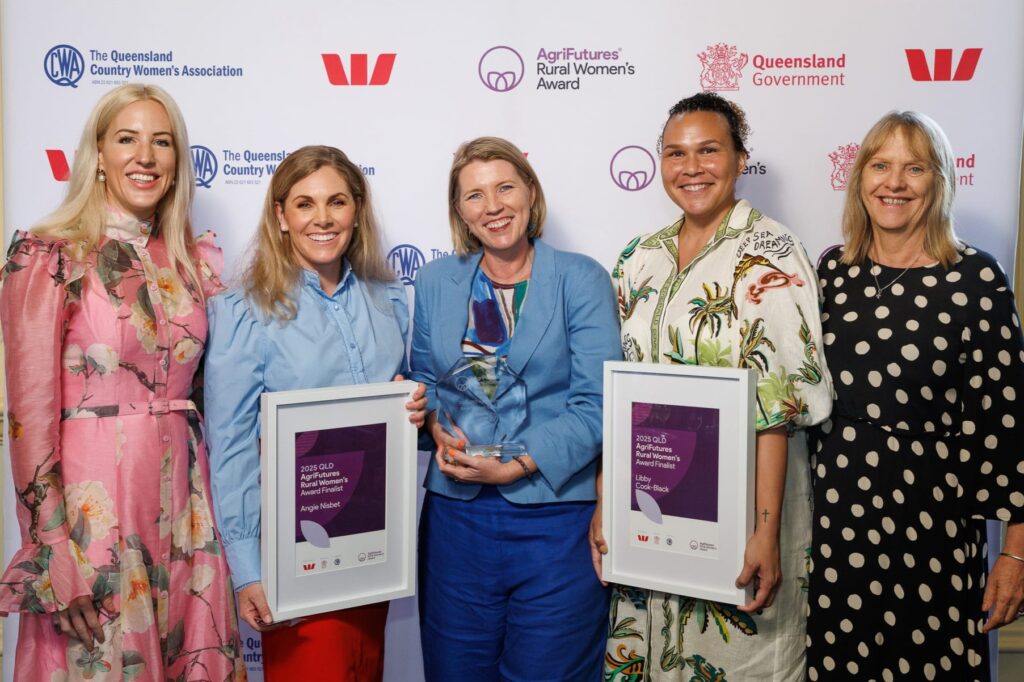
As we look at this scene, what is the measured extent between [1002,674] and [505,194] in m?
2.79

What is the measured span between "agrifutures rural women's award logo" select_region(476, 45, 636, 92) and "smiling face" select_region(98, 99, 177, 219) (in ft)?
4.14

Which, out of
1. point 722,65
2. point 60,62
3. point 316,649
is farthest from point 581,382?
point 60,62

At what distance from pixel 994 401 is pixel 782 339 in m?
0.53

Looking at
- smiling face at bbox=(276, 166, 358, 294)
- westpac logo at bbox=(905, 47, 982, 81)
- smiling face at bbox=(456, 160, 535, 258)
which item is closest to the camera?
smiling face at bbox=(276, 166, 358, 294)

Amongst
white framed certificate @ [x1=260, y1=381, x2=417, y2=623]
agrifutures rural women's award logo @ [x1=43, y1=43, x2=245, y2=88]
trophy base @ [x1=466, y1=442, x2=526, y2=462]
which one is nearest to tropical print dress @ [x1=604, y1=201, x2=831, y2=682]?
trophy base @ [x1=466, y1=442, x2=526, y2=462]

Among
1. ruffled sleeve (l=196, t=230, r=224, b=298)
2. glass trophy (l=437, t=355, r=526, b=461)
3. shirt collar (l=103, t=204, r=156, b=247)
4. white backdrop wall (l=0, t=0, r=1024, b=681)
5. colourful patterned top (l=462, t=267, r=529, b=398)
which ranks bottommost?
glass trophy (l=437, t=355, r=526, b=461)

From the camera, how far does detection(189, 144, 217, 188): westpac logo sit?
299 centimetres

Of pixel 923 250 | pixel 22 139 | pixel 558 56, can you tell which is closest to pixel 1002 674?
pixel 923 250

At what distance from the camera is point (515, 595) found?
6.98 feet

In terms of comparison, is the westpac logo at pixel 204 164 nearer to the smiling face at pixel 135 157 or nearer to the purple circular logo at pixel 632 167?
the smiling face at pixel 135 157

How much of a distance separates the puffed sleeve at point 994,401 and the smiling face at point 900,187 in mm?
190

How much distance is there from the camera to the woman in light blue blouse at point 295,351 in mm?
1933

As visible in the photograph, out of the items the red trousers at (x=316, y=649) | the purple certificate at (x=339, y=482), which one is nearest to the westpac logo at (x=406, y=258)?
the purple certificate at (x=339, y=482)

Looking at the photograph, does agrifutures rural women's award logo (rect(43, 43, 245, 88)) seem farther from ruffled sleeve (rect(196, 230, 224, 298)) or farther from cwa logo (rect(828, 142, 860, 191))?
cwa logo (rect(828, 142, 860, 191))
